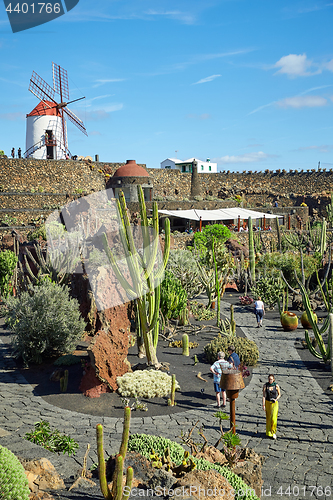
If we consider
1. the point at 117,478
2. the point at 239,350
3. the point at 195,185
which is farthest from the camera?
the point at 195,185

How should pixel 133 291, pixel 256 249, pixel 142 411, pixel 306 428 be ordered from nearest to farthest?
pixel 306 428 < pixel 142 411 < pixel 133 291 < pixel 256 249

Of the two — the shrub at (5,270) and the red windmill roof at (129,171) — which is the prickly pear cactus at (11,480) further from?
the red windmill roof at (129,171)

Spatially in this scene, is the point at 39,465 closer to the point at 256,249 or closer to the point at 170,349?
the point at 170,349

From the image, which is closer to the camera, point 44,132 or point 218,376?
point 218,376

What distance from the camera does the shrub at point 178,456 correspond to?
405cm

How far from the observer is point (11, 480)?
11.6 ft

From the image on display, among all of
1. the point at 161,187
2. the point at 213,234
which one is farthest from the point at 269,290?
the point at 161,187

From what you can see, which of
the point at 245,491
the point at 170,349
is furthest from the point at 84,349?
the point at 245,491

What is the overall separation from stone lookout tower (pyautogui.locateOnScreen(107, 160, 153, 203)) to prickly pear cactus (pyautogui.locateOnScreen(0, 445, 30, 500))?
27632 millimetres

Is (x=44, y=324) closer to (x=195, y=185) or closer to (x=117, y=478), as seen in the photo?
(x=117, y=478)

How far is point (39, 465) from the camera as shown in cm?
419

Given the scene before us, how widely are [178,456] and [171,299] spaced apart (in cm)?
722

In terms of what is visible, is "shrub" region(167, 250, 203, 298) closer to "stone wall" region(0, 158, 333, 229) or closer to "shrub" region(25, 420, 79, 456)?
"shrub" region(25, 420, 79, 456)

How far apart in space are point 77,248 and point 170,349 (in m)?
4.81
